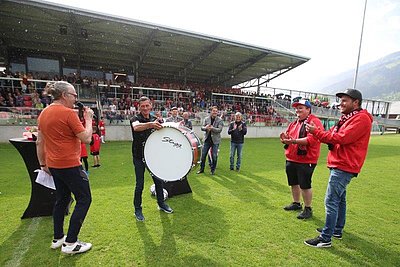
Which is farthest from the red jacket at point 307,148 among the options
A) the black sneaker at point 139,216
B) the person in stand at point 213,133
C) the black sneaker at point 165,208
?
the person in stand at point 213,133

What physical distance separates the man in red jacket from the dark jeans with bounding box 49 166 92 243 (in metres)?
2.98

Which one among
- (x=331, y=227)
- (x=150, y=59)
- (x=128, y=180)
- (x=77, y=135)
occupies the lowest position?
(x=128, y=180)

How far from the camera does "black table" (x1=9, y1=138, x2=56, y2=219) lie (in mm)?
3658

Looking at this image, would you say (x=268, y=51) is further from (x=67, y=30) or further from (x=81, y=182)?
(x=81, y=182)

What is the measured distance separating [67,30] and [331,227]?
66.4 ft

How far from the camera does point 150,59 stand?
2445 centimetres

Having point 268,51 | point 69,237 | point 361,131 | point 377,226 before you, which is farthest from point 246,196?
point 268,51

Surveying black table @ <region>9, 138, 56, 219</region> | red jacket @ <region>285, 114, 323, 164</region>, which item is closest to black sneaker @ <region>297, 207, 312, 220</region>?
red jacket @ <region>285, 114, 323, 164</region>

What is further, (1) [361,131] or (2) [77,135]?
(1) [361,131]

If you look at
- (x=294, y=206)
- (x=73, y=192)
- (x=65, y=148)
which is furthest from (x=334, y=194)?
(x=65, y=148)

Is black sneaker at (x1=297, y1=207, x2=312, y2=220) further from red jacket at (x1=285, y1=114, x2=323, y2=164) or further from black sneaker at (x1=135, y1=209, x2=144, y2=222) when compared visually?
black sneaker at (x1=135, y1=209, x2=144, y2=222)

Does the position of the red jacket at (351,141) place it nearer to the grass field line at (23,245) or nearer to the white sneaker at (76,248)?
the white sneaker at (76,248)

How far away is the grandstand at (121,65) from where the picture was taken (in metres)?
14.8

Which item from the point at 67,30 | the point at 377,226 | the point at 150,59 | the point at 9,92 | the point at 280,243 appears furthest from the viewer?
the point at 150,59
